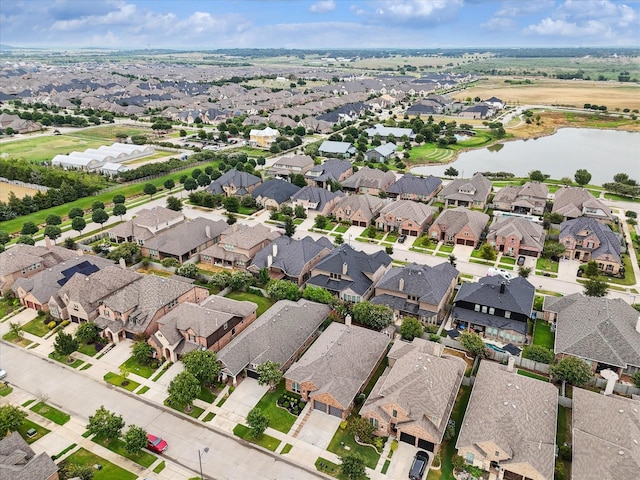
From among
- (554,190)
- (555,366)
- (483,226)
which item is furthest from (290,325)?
(554,190)

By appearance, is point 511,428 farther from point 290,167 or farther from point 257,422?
point 290,167

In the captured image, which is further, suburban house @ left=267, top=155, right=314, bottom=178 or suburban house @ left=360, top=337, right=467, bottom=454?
suburban house @ left=267, top=155, right=314, bottom=178

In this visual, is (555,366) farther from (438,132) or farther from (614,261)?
(438,132)

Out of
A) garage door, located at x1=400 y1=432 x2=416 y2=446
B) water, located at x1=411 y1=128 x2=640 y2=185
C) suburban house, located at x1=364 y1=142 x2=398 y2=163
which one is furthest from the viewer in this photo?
suburban house, located at x1=364 y1=142 x2=398 y2=163

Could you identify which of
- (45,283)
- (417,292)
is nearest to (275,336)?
(417,292)

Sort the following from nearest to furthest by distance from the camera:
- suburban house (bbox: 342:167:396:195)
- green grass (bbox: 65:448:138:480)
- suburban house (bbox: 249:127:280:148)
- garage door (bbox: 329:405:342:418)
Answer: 1. green grass (bbox: 65:448:138:480)
2. garage door (bbox: 329:405:342:418)
3. suburban house (bbox: 342:167:396:195)
4. suburban house (bbox: 249:127:280:148)

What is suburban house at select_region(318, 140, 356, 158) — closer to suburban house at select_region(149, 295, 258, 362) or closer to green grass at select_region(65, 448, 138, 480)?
suburban house at select_region(149, 295, 258, 362)

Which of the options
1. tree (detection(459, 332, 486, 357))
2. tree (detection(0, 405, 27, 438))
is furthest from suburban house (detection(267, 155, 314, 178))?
tree (detection(0, 405, 27, 438))

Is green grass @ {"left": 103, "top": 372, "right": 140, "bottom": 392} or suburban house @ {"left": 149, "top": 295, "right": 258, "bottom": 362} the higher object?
suburban house @ {"left": 149, "top": 295, "right": 258, "bottom": 362}
